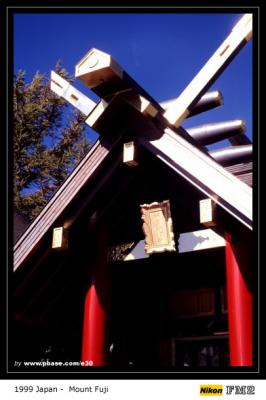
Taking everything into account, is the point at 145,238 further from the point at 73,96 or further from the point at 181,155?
the point at 73,96

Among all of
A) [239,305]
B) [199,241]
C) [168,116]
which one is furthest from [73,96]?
[239,305]

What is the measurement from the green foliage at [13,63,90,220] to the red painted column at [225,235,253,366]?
13.7m

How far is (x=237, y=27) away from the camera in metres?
4.50

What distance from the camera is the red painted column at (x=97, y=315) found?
493cm

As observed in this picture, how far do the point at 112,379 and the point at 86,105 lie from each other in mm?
3294

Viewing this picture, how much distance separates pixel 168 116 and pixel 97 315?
230 centimetres

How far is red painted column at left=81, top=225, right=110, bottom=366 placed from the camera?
194 inches
